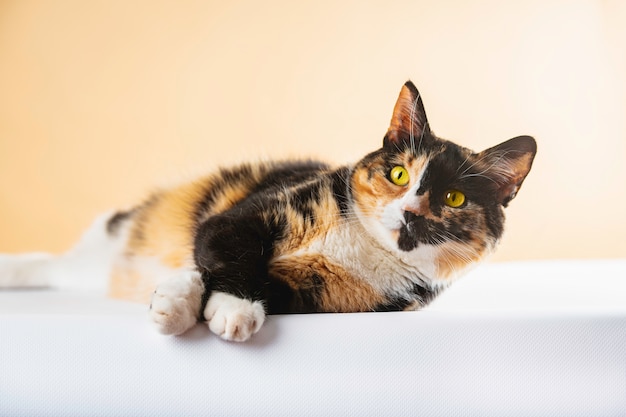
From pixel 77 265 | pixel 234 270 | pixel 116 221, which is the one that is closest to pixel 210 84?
pixel 116 221

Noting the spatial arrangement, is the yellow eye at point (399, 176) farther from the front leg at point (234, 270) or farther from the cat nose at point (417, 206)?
the front leg at point (234, 270)

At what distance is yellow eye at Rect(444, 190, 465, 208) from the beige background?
178 cm

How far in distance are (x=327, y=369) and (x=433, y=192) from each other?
364 mm

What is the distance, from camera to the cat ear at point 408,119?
1.22 metres

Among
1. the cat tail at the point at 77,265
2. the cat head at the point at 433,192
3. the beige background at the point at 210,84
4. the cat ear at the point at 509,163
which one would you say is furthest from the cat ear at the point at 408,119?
the beige background at the point at 210,84

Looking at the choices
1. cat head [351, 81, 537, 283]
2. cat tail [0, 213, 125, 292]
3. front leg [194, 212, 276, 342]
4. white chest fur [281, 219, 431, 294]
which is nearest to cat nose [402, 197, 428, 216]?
cat head [351, 81, 537, 283]

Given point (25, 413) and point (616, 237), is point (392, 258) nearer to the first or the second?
point (25, 413)

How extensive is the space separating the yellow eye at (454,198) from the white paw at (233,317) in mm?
382

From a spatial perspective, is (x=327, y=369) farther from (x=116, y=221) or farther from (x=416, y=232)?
(x=116, y=221)

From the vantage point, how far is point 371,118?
2.97 m

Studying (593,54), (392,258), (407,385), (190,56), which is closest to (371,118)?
(190,56)

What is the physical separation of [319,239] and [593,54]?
250cm

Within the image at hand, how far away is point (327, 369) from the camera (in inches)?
39.4

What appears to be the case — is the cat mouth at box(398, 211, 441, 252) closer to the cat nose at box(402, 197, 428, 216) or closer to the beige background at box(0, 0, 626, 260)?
the cat nose at box(402, 197, 428, 216)
